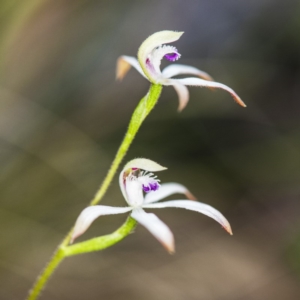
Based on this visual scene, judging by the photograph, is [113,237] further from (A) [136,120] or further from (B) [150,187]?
(A) [136,120]

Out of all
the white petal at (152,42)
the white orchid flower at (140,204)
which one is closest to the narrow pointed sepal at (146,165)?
the white orchid flower at (140,204)

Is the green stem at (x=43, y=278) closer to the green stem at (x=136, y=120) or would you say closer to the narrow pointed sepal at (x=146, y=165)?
the green stem at (x=136, y=120)

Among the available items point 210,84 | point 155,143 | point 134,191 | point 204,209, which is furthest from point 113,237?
point 155,143

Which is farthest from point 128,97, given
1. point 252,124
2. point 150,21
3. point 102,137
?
point 252,124

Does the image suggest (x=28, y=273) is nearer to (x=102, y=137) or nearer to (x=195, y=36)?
(x=102, y=137)

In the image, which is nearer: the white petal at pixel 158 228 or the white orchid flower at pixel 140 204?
the white petal at pixel 158 228

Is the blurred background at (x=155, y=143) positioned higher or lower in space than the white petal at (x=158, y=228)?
higher
